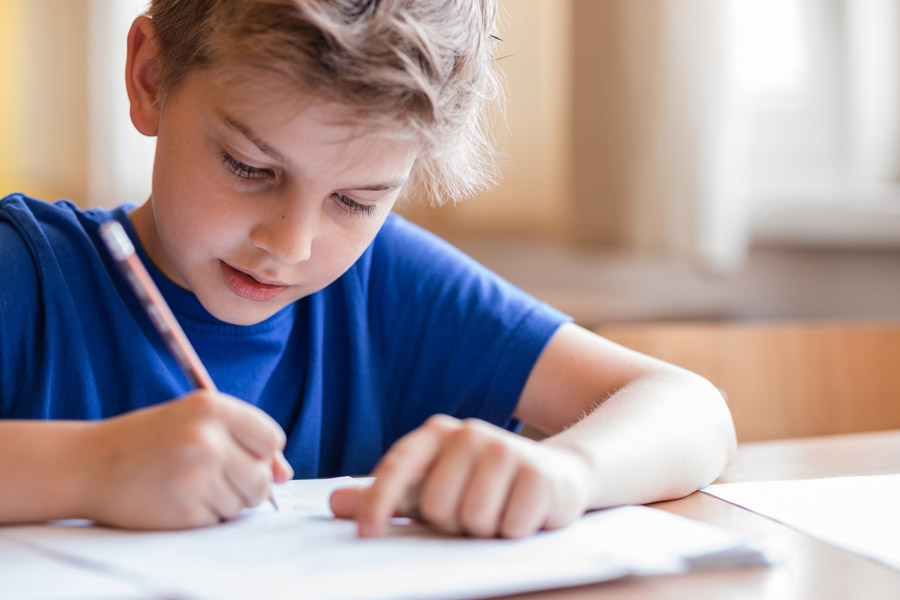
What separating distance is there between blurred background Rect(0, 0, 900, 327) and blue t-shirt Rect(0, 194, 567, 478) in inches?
30.8

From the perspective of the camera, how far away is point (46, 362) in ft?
2.53

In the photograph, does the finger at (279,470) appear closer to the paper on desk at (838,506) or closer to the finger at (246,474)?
the finger at (246,474)

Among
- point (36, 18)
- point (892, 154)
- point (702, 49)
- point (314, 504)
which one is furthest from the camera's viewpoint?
point (36, 18)

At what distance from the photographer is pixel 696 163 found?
5.87ft

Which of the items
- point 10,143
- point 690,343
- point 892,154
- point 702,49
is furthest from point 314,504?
point 10,143

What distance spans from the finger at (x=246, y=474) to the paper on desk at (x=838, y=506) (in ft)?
1.04

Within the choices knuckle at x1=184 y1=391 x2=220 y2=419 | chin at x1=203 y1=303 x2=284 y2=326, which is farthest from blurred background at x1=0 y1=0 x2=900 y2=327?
knuckle at x1=184 y1=391 x2=220 y2=419

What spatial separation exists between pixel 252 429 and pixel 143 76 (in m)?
0.38

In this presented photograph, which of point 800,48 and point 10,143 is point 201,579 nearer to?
point 800,48

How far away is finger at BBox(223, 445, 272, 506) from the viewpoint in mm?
542

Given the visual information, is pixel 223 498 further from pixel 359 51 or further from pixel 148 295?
pixel 359 51

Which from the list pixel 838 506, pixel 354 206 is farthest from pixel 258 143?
pixel 838 506

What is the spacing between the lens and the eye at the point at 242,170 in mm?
674

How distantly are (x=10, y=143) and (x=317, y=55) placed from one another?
2.15 meters
